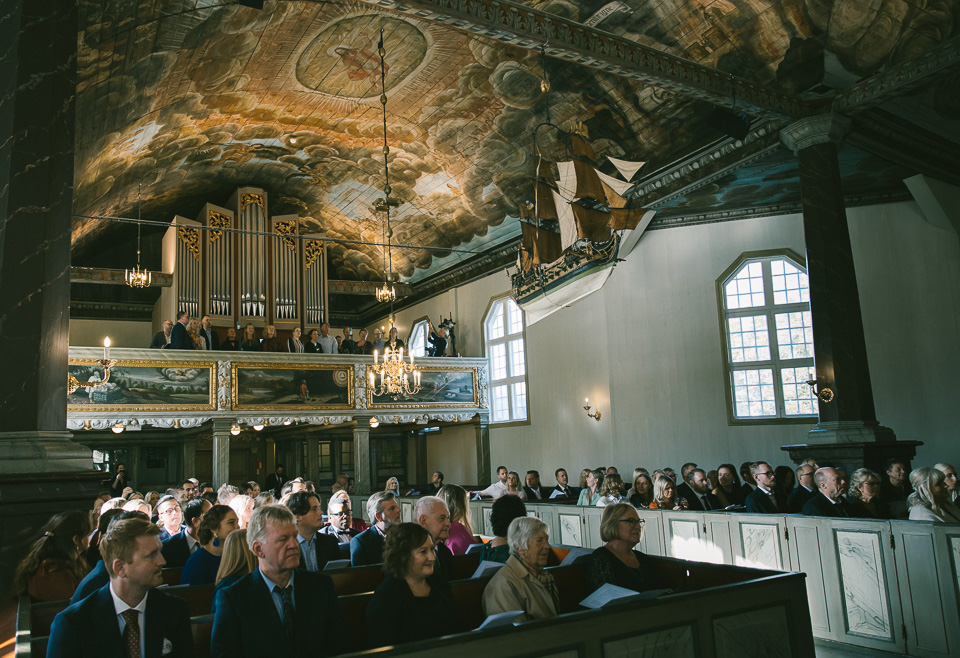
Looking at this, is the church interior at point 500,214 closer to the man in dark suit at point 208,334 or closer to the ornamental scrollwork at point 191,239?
the ornamental scrollwork at point 191,239

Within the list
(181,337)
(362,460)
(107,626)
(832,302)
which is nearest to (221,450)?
(181,337)

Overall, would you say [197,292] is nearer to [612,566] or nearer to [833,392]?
[833,392]

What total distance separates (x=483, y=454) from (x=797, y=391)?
847 centimetres

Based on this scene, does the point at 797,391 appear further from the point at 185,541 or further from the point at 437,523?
the point at 185,541

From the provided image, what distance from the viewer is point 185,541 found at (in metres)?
6.21

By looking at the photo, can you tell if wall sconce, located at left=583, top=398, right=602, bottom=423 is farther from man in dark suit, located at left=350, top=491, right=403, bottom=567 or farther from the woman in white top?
man in dark suit, located at left=350, top=491, right=403, bottom=567

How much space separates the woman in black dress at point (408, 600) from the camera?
3.69m

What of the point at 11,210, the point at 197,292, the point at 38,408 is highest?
the point at 197,292

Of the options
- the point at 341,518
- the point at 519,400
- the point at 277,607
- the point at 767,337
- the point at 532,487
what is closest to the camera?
the point at 277,607

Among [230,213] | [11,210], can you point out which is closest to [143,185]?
[230,213]

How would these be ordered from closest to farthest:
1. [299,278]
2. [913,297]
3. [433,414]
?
1. [913,297]
2. [433,414]
3. [299,278]

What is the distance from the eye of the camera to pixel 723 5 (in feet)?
33.6

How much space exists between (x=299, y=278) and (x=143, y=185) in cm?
485

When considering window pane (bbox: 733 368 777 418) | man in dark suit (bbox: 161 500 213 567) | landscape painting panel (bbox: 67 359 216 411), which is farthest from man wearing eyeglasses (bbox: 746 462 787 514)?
landscape painting panel (bbox: 67 359 216 411)
